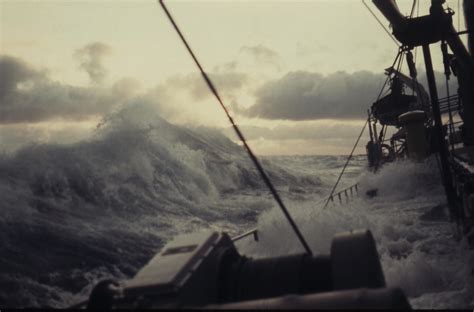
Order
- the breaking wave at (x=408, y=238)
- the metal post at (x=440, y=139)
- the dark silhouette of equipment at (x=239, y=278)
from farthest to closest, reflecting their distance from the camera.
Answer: the metal post at (x=440, y=139) < the breaking wave at (x=408, y=238) < the dark silhouette of equipment at (x=239, y=278)

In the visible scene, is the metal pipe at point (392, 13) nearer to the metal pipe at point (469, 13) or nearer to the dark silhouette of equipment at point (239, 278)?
the metal pipe at point (469, 13)

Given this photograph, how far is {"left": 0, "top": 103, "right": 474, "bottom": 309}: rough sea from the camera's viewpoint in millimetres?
10195

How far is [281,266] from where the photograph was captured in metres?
4.12

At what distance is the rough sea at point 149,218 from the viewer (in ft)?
33.4

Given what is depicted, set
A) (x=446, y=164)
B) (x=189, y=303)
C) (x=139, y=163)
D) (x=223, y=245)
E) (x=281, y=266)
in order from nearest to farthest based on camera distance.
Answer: (x=189, y=303) < (x=281, y=266) < (x=223, y=245) < (x=446, y=164) < (x=139, y=163)

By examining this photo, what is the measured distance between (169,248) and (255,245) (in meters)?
9.64

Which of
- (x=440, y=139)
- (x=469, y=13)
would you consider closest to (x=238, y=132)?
(x=440, y=139)

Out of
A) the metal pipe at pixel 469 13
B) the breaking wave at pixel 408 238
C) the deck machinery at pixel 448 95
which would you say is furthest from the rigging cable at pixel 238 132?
the metal pipe at pixel 469 13

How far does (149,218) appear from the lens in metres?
20.9

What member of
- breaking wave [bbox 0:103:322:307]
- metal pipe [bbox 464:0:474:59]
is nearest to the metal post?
metal pipe [bbox 464:0:474:59]

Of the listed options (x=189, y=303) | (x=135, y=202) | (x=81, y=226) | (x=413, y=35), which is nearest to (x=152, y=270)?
(x=189, y=303)

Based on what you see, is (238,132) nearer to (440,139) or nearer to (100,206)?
(440,139)

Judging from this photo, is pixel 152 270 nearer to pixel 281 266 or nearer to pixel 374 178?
pixel 281 266

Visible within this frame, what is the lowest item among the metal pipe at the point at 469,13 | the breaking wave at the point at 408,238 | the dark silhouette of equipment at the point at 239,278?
the breaking wave at the point at 408,238
